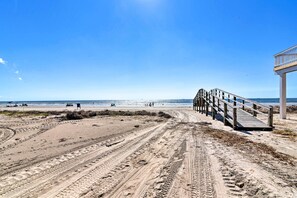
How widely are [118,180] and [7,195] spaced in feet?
5.60

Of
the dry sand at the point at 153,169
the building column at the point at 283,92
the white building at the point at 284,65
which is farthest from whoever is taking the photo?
the building column at the point at 283,92

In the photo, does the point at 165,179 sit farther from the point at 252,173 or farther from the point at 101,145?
the point at 101,145

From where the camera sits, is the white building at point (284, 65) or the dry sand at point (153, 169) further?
the white building at point (284, 65)

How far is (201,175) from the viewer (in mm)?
3273

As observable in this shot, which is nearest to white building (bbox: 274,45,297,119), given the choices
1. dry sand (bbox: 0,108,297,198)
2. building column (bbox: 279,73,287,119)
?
building column (bbox: 279,73,287,119)

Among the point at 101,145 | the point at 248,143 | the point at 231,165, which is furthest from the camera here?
the point at 101,145

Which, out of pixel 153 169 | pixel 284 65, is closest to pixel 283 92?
pixel 284 65

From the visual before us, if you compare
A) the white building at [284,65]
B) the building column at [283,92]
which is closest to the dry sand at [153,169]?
the white building at [284,65]

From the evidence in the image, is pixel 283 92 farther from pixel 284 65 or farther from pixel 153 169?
pixel 153 169

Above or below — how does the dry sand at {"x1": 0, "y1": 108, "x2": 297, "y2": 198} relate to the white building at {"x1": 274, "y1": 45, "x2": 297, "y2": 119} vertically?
below

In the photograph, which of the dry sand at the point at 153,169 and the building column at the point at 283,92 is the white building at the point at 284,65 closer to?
the building column at the point at 283,92

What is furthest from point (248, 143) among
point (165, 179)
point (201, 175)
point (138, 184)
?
point (138, 184)

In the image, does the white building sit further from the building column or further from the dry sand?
the dry sand

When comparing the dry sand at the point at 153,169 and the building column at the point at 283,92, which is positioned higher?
the building column at the point at 283,92
